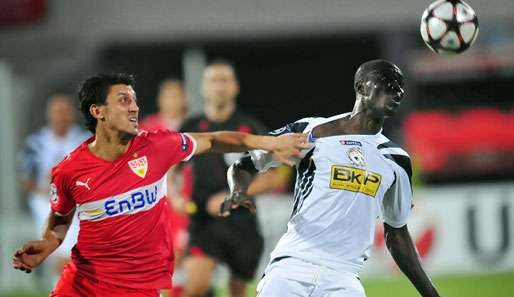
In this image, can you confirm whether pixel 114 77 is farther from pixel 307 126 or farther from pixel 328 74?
pixel 328 74

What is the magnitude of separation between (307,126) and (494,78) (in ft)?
47.1

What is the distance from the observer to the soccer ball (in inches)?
233

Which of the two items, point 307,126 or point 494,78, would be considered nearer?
point 307,126

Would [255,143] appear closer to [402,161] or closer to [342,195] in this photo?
[342,195]

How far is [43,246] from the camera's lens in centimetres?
532

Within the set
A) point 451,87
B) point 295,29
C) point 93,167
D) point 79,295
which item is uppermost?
point 295,29

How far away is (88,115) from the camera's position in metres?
5.57

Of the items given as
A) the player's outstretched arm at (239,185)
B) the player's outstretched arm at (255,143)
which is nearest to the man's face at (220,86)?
the player's outstretched arm at (255,143)

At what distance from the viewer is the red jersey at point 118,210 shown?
5.32m

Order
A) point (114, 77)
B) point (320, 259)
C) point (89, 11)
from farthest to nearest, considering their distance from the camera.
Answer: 1. point (89, 11)
2. point (114, 77)
3. point (320, 259)

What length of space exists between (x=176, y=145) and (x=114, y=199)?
462 mm

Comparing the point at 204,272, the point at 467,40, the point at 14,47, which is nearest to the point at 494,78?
the point at 14,47

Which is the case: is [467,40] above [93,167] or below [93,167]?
above

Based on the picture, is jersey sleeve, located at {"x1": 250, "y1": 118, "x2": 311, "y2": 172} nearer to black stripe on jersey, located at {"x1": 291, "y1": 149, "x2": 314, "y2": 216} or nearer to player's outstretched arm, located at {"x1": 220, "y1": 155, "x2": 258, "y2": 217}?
player's outstretched arm, located at {"x1": 220, "y1": 155, "x2": 258, "y2": 217}
